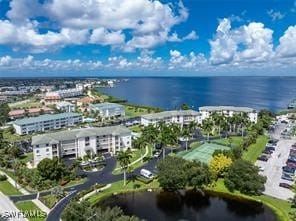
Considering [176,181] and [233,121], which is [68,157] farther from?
[233,121]

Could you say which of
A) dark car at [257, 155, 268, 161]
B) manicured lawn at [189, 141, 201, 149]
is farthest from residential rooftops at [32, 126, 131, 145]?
dark car at [257, 155, 268, 161]

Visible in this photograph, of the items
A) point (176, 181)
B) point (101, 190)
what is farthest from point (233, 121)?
point (101, 190)

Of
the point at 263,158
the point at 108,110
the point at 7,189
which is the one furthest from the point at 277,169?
the point at 108,110

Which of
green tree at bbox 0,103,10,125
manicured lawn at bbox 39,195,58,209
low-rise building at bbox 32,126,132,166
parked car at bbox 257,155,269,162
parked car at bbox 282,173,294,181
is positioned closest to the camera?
manicured lawn at bbox 39,195,58,209

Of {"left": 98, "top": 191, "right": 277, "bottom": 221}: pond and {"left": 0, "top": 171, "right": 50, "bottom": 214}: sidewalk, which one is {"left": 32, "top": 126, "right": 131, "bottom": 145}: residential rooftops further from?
{"left": 98, "top": 191, "right": 277, "bottom": 221}: pond

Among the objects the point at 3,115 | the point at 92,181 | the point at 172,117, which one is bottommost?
the point at 92,181

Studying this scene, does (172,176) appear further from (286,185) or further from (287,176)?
(287,176)
